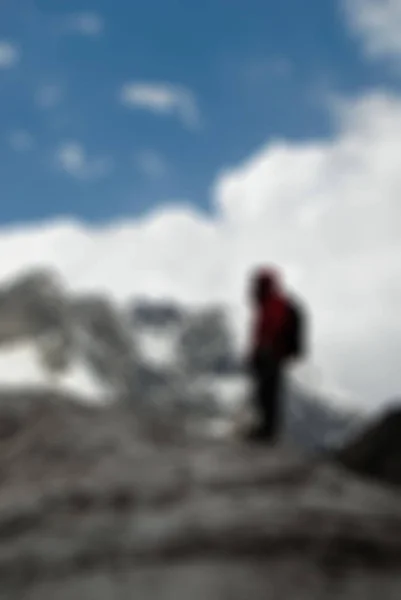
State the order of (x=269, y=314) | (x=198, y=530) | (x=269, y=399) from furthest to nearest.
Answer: (x=269, y=399)
(x=269, y=314)
(x=198, y=530)

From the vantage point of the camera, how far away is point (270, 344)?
1766 centimetres

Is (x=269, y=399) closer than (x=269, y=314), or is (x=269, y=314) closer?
(x=269, y=314)

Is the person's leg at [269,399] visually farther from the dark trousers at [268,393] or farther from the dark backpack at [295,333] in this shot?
the dark backpack at [295,333]

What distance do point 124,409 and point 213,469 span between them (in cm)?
496

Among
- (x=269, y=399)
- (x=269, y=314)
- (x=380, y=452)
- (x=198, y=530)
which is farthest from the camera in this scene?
(x=269, y=399)

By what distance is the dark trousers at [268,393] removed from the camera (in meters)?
18.0

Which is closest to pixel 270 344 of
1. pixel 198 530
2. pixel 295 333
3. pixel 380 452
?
pixel 295 333

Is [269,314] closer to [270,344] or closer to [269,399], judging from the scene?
[270,344]

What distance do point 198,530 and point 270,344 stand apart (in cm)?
907

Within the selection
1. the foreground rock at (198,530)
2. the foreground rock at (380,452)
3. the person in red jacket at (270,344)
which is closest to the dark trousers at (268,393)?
the person in red jacket at (270,344)

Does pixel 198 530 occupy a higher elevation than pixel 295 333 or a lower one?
lower

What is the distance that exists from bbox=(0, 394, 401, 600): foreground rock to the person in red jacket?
16.5 feet

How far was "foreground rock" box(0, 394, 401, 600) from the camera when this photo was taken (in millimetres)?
7816

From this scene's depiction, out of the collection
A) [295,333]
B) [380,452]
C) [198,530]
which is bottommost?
[198,530]
